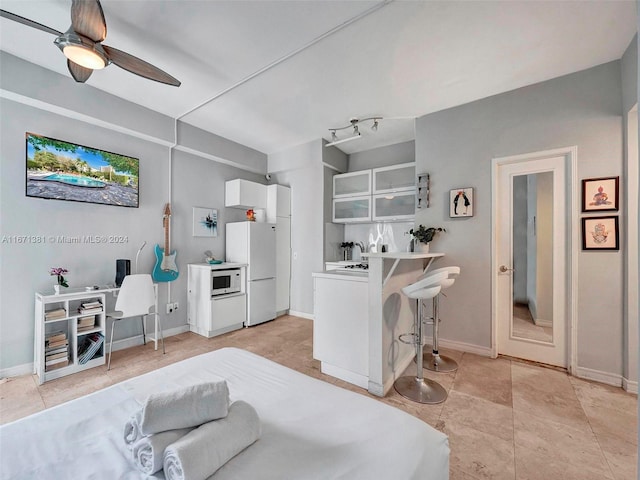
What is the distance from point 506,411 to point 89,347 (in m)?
3.84

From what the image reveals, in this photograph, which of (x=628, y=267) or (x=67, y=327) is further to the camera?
(x=67, y=327)

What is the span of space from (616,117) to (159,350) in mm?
5263

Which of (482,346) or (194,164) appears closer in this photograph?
(482,346)

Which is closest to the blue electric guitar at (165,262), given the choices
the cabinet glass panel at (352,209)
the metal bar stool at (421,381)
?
the cabinet glass panel at (352,209)

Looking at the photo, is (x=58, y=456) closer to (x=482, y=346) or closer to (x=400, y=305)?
(x=400, y=305)

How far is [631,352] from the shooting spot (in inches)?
85.7

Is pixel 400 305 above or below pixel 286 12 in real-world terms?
below

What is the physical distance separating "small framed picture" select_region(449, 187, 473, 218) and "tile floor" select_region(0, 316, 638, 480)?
5.33ft

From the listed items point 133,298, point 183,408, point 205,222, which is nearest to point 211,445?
point 183,408

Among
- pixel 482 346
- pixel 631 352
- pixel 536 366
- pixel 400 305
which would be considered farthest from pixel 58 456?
pixel 631 352

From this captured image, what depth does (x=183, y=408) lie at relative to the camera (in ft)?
2.60

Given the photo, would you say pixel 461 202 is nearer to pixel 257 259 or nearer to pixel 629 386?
pixel 629 386

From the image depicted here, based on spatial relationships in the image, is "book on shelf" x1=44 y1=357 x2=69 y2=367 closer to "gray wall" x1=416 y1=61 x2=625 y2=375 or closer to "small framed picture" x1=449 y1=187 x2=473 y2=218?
"gray wall" x1=416 y1=61 x2=625 y2=375

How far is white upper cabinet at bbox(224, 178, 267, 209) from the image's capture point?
161 inches
